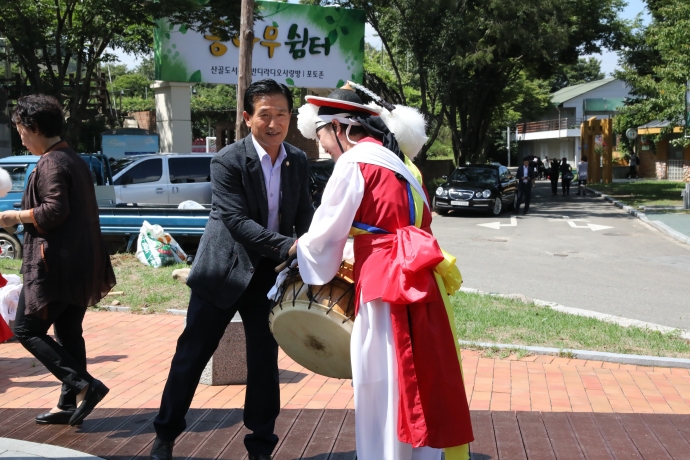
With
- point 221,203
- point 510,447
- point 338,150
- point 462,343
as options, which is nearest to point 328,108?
point 338,150

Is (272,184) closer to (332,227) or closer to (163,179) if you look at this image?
(332,227)

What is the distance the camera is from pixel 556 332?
700 cm

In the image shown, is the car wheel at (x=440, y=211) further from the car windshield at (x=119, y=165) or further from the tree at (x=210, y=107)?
the tree at (x=210, y=107)

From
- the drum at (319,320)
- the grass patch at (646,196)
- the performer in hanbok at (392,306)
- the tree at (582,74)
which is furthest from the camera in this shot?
the tree at (582,74)

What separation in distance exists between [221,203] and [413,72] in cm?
2315

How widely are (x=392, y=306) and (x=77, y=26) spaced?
18.3 meters

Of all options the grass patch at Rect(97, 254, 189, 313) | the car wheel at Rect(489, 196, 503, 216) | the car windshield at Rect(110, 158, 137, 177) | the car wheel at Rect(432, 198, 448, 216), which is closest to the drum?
the grass patch at Rect(97, 254, 189, 313)

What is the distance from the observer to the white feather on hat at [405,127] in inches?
141

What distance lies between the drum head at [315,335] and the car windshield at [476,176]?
19869 mm

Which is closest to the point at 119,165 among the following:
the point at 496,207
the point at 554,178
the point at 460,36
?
the point at 496,207

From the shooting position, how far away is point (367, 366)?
10.7 feet

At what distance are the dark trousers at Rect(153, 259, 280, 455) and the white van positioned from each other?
41.6 ft

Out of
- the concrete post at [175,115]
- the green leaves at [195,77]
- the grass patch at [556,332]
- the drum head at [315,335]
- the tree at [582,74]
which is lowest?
the grass patch at [556,332]

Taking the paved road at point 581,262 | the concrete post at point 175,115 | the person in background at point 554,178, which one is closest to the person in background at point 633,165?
the person in background at point 554,178
